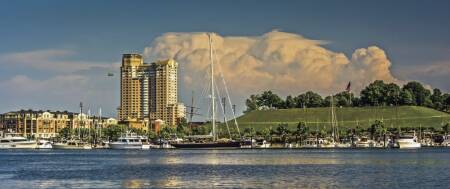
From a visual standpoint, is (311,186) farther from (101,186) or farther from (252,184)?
(101,186)

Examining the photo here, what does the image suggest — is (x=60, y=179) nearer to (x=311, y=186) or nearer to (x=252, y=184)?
(x=252, y=184)

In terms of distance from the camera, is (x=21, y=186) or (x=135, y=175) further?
(x=135, y=175)

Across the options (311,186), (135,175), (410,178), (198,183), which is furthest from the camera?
(135,175)

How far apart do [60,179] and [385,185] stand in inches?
1570

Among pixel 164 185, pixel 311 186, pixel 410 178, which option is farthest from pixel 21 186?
pixel 410 178

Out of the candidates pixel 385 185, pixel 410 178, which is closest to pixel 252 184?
pixel 385 185

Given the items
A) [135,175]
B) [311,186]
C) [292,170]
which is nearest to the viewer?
[311,186]

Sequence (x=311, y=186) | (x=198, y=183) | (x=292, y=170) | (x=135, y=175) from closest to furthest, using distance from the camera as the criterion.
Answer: (x=311, y=186)
(x=198, y=183)
(x=135, y=175)
(x=292, y=170)

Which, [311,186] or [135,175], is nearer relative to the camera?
[311,186]

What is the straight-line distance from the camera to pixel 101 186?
86.2 meters

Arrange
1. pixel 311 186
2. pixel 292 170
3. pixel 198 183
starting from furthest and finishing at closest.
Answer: pixel 292 170, pixel 198 183, pixel 311 186

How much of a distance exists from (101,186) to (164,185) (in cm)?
687

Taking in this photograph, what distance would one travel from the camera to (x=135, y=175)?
106m

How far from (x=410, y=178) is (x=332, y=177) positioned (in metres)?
9.38
